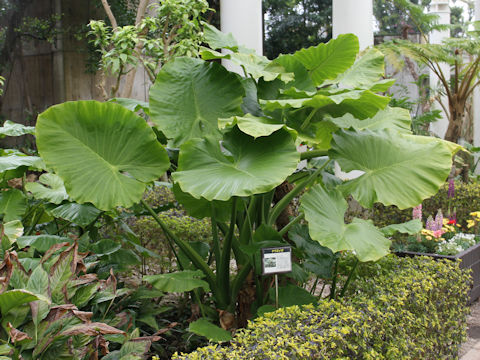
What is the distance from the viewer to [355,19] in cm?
663

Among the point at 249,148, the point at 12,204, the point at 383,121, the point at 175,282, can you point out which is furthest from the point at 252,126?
the point at 12,204

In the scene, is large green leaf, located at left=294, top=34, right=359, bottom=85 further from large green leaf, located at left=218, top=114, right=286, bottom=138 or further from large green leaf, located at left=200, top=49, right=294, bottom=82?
large green leaf, located at left=218, top=114, right=286, bottom=138

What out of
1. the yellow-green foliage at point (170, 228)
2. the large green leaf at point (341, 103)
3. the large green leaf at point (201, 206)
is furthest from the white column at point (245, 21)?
the large green leaf at point (341, 103)

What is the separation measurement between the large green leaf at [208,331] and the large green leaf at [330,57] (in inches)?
66.2

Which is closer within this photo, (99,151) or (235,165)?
(235,165)

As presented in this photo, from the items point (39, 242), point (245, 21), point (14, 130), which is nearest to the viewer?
point (39, 242)

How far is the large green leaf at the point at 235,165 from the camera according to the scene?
8.27ft

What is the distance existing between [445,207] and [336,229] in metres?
4.57

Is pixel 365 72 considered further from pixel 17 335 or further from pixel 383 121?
pixel 17 335

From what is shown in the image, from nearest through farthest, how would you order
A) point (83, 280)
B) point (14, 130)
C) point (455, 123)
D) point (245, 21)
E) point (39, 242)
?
point (83, 280)
point (39, 242)
point (14, 130)
point (245, 21)
point (455, 123)

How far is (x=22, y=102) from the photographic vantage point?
13.1 metres

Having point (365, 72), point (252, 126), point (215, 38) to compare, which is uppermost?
point (215, 38)

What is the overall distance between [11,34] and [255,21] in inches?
329

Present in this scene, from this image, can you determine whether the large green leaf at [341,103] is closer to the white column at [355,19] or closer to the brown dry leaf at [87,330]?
the brown dry leaf at [87,330]
